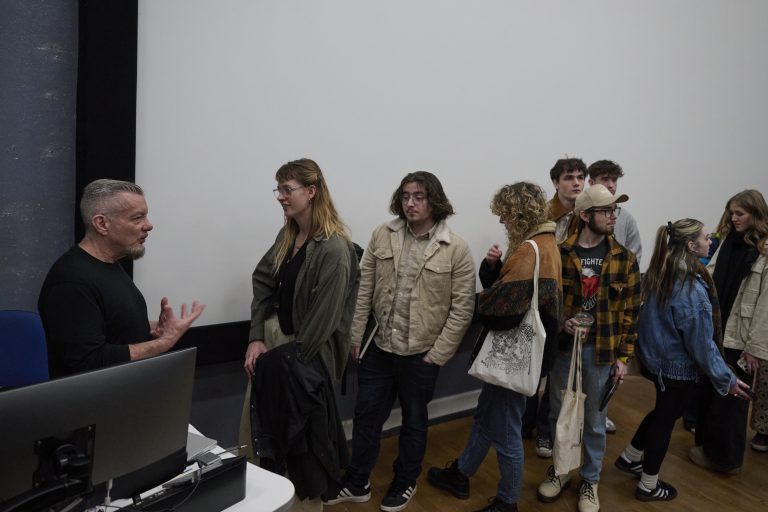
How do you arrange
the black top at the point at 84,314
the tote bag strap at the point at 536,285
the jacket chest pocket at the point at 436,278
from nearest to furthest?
1. the black top at the point at 84,314
2. the tote bag strap at the point at 536,285
3. the jacket chest pocket at the point at 436,278

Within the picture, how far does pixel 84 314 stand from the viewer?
1.51m

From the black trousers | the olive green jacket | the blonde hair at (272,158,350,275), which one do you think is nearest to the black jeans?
the black trousers

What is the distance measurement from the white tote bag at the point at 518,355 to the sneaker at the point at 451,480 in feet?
2.24

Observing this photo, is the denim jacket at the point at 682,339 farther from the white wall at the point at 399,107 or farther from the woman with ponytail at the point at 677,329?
the white wall at the point at 399,107

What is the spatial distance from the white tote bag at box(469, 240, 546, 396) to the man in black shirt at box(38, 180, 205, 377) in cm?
117

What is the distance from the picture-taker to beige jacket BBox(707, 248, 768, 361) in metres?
2.98

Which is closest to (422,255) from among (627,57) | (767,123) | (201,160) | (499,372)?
(499,372)

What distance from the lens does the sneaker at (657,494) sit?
269 centimetres

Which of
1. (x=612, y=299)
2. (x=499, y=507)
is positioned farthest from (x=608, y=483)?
(x=612, y=299)

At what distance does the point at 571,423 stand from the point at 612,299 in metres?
0.56

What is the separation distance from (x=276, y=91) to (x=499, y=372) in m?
1.56

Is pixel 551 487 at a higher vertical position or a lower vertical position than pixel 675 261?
lower

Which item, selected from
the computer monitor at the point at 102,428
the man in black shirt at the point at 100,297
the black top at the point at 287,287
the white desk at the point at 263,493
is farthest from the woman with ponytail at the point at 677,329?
the computer monitor at the point at 102,428

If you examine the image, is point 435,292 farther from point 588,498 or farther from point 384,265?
point 588,498
